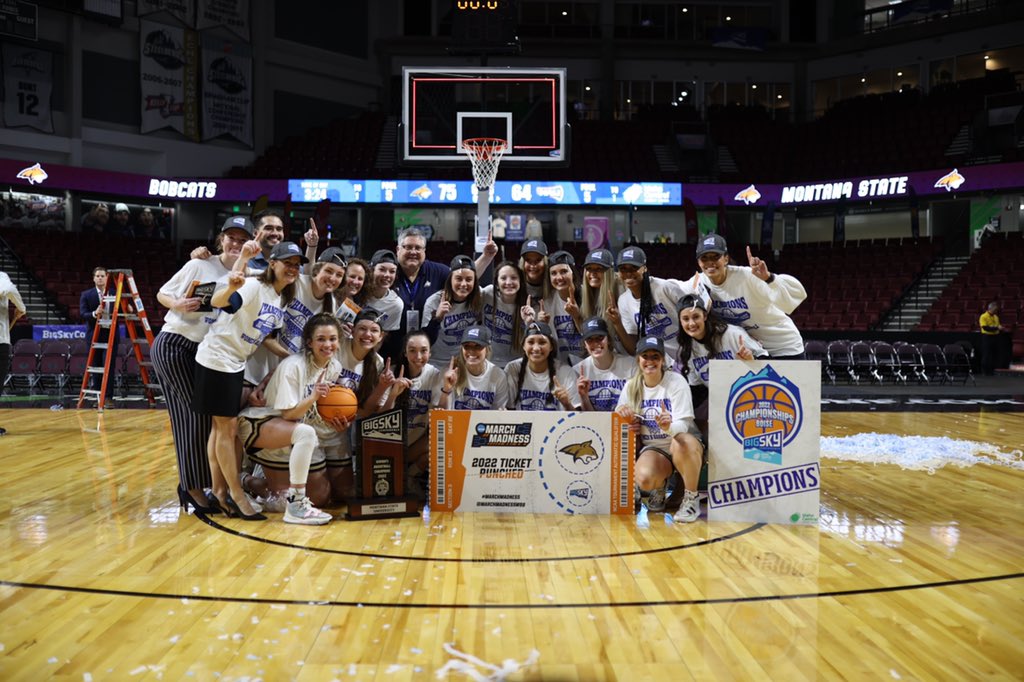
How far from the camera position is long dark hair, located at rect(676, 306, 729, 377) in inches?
224

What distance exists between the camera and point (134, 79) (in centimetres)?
2275

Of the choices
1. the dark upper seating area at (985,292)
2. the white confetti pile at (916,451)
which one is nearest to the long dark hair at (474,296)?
the white confetti pile at (916,451)

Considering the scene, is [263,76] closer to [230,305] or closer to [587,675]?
[230,305]

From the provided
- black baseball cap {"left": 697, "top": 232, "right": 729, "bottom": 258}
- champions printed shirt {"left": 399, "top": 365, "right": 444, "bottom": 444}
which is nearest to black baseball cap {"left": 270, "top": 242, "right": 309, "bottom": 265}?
champions printed shirt {"left": 399, "top": 365, "right": 444, "bottom": 444}

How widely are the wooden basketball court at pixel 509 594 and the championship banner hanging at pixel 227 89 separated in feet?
65.9

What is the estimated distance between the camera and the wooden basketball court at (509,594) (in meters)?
2.94

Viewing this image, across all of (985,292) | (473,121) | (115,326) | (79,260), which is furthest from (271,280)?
(985,292)

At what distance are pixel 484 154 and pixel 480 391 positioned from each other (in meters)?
5.61

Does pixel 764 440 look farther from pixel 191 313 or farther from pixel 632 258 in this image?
pixel 191 313

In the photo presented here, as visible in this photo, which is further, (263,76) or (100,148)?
(263,76)

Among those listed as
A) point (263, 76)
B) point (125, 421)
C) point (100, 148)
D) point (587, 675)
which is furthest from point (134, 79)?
point (587, 675)

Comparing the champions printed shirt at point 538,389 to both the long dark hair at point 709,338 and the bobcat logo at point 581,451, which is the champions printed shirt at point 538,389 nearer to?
the bobcat logo at point 581,451

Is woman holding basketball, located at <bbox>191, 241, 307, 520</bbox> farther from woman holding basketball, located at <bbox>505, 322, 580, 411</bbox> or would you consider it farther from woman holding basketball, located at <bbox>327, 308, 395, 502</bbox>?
woman holding basketball, located at <bbox>505, 322, 580, 411</bbox>

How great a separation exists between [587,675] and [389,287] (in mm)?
4054
